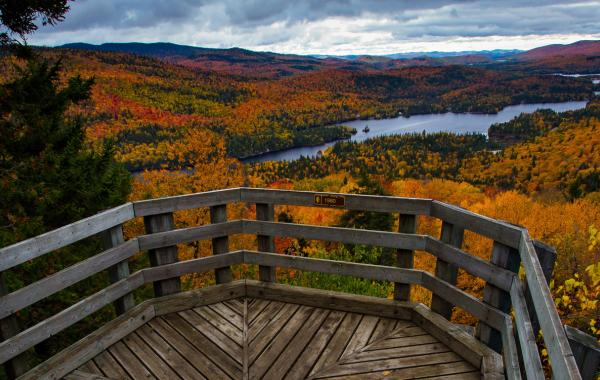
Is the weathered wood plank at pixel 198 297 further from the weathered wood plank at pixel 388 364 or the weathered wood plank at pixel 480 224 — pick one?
the weathered wood plank at pixel 480 224

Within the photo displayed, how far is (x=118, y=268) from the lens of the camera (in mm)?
4605

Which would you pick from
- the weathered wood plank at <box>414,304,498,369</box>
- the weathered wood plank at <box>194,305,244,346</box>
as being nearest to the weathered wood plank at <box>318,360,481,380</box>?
the weathered wood plank at <box>414,304,498,369</box>

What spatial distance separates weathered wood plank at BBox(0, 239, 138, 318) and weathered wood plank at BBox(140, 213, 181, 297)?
0.86ft

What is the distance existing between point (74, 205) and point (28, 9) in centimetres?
610

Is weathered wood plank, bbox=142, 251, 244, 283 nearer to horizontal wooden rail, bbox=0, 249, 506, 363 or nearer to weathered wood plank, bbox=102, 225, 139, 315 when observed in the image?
horizontal wooden rail, bbox=0, 249, 506, 363

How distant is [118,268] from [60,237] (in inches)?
35.8

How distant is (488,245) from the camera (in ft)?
129

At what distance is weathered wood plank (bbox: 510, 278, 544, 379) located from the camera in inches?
91.0

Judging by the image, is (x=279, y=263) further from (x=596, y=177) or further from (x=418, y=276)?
(x=596, y=177)

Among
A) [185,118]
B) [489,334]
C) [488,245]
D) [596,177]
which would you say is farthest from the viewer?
[185,118]

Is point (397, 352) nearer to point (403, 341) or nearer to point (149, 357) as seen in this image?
point (403, 341)

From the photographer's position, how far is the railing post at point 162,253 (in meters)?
4.77

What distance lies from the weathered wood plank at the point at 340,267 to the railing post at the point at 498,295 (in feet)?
2.67

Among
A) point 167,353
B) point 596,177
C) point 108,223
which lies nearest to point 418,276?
point 167,353
